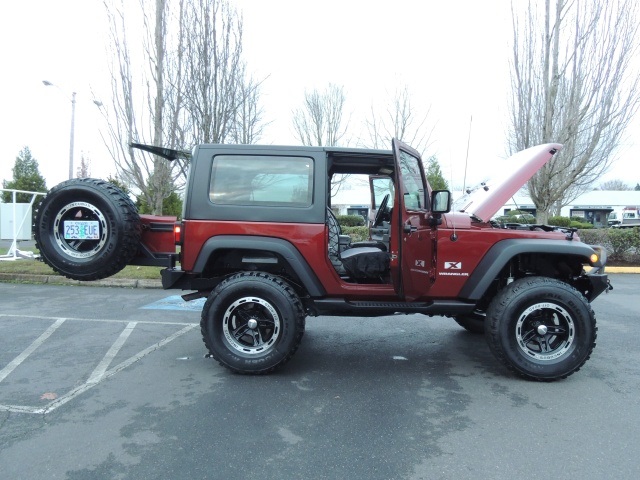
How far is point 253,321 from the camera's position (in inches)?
172

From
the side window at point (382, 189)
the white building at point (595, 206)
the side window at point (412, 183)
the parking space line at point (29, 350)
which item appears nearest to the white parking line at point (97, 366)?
the parking space line at point (29, 350)

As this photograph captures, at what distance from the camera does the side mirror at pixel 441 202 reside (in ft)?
13.4

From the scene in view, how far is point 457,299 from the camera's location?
15.0ft

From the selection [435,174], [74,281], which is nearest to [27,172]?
[435,174]

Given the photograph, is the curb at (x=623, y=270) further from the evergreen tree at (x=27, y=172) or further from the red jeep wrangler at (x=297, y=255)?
the evergreen tree at (x=27, y=172)

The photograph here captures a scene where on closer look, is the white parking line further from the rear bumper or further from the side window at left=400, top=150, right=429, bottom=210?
the rear bumper

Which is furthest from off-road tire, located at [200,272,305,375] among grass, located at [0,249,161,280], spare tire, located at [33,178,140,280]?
grass, located at [0,249,161,280]

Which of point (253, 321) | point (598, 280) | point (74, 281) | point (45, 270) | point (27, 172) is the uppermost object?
point (27, 172)

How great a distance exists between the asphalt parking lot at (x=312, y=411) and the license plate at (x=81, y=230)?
1.26 m

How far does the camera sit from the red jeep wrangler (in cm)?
430

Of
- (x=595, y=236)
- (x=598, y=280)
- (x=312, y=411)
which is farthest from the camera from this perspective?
(x=595, y=236)

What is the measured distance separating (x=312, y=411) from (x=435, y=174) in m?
22.0

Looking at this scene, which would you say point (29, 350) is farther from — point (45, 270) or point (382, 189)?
point (45, 270)

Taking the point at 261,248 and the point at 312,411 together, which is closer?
the point at 312,411
